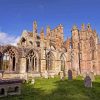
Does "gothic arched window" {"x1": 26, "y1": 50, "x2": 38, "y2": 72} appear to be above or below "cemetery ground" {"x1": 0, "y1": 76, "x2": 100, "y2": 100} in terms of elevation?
above

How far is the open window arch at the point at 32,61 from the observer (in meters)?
34.0

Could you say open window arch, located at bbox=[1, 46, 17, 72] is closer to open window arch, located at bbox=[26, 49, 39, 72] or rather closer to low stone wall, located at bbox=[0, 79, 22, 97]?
open window arch, located at bbox=[26, 49, 39, 72]

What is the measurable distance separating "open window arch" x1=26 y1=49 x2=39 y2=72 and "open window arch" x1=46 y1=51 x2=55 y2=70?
2854mm

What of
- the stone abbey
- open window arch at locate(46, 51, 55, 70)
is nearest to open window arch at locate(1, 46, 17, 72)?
the stone abbey

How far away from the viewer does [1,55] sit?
30359 millimetres

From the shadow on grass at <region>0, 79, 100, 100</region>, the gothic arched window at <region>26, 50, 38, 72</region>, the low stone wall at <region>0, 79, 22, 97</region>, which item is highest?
the gothic arched window at <region>26, 50, 38, 72</region>

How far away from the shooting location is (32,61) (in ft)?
114

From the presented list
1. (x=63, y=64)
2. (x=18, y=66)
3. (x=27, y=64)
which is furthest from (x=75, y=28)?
(x=18, y=66)

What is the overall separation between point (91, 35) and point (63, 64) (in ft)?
43.0

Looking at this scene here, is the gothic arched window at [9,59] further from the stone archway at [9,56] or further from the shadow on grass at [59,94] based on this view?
the shadow on grass at [59,94]

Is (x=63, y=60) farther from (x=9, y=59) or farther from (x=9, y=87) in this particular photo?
(x=9, y=87)

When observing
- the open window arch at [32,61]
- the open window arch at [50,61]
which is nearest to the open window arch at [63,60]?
the open window arch at [50,61]

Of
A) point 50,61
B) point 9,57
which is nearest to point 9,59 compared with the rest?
point 9,57

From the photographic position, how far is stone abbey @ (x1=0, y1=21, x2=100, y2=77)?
1261 inches
